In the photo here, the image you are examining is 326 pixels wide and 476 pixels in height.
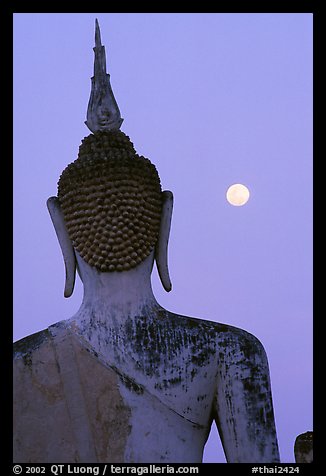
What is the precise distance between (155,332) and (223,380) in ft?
2.12

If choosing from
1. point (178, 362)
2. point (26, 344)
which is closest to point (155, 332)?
point (178, 362)

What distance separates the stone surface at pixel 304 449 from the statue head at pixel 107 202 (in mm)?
1700

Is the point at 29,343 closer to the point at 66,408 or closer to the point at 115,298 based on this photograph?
the point at 66,408

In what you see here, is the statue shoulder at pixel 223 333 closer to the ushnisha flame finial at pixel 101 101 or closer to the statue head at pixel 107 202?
the statue head at pixel 107 202

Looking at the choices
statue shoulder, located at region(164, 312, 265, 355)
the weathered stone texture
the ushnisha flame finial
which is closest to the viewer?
the weathered stone texture

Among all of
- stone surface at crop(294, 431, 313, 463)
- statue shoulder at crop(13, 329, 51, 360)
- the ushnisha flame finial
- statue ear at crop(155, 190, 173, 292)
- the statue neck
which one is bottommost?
stone surface at crop(294, 431, 313, 463)

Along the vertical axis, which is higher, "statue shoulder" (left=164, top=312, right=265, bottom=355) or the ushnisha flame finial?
the ushnisha flame finial

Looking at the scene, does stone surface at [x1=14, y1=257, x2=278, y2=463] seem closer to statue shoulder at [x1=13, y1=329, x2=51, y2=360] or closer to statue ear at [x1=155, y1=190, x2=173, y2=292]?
statue shoulder at [x1=13, y1=329, x2=51, y2=360]

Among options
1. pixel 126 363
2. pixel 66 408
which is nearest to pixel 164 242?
→ pixel 126 363

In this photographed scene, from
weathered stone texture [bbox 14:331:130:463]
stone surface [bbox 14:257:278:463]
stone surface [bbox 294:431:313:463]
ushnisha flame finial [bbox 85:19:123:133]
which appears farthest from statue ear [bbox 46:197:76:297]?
stone surface [bbox 294:431:313:463]

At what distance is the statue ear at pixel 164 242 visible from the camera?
32.4 ft

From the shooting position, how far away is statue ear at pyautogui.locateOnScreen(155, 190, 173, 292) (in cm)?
Result: 989

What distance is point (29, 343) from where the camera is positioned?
9570 millimetres
